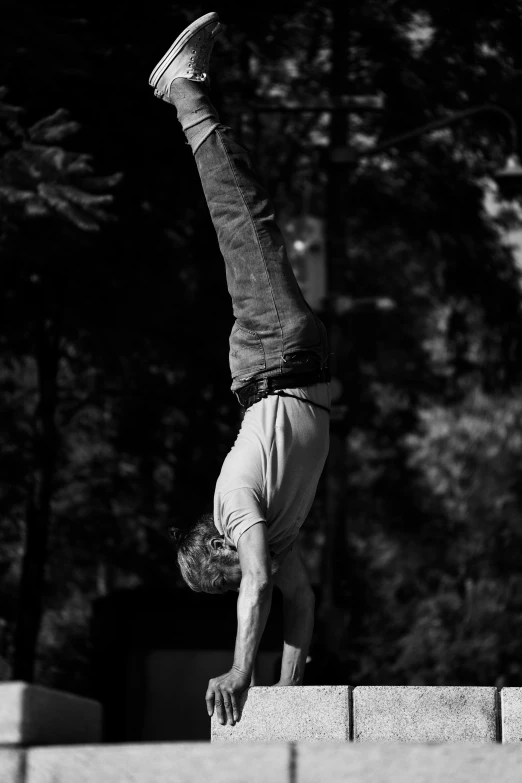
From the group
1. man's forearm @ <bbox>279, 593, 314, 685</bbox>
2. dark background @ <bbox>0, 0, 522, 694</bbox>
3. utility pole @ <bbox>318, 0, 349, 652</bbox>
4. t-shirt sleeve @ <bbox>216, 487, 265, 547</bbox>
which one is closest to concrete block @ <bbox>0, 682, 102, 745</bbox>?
t-shirt sleeve @ <bbox>216, 487, 265, 547</bbox>

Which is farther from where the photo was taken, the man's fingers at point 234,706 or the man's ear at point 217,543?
the man's ear at point 217,543

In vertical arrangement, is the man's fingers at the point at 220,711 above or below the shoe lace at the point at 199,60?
below

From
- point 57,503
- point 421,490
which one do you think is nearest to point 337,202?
point 57,503

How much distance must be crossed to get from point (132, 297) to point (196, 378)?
8.51 feet

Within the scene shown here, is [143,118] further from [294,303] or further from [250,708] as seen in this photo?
[250,708]

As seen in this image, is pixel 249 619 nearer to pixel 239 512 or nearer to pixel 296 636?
pixel 239 512

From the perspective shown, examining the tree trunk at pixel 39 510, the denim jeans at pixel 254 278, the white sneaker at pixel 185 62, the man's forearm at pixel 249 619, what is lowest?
the tree trunk at pixel 39 510

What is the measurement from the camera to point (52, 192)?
891 cm

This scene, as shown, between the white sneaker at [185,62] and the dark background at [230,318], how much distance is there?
2.03m

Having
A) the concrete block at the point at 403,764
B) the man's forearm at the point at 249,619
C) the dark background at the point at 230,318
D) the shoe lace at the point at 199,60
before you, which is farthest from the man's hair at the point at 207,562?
the dark background at the point at 230,318

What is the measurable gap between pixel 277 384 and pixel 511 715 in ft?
5.79

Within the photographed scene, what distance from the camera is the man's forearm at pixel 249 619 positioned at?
5907 mm

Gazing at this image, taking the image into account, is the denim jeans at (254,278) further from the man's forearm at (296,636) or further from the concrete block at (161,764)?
the concrete block at (161,764)

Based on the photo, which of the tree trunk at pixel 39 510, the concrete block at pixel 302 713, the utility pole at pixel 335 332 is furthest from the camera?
the tree trunk at pixel 39 510
